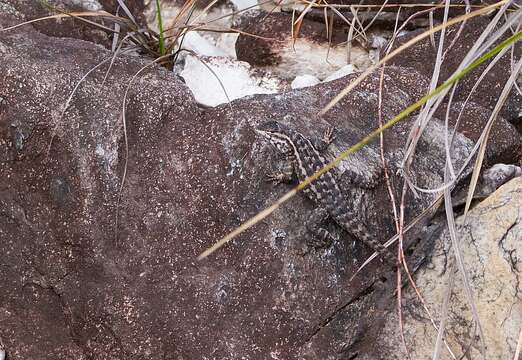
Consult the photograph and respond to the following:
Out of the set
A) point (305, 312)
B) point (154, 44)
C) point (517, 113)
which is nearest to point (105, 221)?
point (305, 312)

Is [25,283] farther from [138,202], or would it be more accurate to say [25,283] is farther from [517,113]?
[517,113]

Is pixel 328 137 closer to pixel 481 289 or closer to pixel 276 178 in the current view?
pixel 276 178

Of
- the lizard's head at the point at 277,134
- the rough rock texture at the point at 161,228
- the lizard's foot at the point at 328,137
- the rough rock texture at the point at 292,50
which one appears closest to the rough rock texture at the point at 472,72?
the rough rock texture at the point at 292,50

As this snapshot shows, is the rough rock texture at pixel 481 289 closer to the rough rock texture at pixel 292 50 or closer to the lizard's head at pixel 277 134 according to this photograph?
the lizard's head at pixel 277 134

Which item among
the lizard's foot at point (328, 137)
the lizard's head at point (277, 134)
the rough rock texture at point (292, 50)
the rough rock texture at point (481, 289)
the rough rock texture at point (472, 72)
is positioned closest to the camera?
the rough rock texture at point (481, 289)

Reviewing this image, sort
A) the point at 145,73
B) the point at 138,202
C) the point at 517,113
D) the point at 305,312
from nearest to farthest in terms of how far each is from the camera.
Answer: the point at 305,312, the point at 138,202, the point at 145,73, the point at 517,113

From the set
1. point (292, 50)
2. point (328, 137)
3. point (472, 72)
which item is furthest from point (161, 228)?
point (472, 72)
